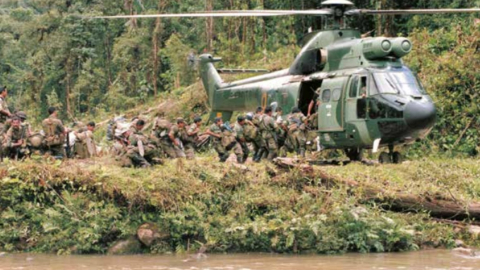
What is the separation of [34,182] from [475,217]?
21.0 feet

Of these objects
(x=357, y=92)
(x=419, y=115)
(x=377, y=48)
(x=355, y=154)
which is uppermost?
(x=377, y=48)

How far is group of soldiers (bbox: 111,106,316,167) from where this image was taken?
15047 millimetres

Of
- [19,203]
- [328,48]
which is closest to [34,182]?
[19,203]

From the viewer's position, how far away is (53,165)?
13.4 metres

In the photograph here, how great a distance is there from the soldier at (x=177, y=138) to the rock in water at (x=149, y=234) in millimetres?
3491

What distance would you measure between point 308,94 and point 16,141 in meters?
6.23

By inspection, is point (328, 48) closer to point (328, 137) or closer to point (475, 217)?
point (328, 137)

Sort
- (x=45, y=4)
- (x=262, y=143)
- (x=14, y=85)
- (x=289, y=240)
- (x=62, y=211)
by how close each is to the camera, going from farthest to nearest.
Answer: (x=14, y=85), (x=45, y=4), (x=262, y=143), (x=62, y=211), (x=289, y=240)

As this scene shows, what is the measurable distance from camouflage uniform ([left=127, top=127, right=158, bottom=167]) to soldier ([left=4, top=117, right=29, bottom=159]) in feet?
6.80

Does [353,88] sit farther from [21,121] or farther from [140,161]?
[21,121]

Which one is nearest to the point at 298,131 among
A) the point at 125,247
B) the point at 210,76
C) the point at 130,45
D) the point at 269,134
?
the point at 269,134

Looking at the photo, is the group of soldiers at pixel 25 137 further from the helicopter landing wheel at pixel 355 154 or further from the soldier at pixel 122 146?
the helicopter landing wheel at pixel 355 154

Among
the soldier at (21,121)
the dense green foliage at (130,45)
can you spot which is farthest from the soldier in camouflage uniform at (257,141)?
the dense green foliage at (130,45)

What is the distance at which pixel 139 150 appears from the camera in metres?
14.8
